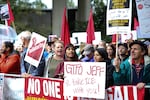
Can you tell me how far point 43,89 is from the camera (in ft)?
27.3

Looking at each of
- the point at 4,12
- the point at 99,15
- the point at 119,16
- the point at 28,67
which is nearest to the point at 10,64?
the point at 28,67

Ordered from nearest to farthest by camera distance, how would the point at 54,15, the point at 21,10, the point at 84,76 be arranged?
the point at 84,76 → the point at 54,15 → the point at 21,10

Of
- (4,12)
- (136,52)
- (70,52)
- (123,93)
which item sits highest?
(4,12)

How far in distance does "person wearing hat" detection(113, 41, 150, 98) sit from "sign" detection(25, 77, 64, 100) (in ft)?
3.36

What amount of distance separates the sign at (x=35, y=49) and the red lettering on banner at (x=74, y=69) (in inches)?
48.2

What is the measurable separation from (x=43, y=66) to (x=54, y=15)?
24.8m

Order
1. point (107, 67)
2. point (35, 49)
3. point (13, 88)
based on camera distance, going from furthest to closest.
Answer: point (13, 88), point (35, 49), point (107, 67)

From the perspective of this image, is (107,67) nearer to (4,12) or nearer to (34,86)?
(34,86)

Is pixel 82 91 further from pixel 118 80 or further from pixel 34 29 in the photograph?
pixel 34 29

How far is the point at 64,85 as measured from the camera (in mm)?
7758

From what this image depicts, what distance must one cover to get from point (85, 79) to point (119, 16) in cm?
127

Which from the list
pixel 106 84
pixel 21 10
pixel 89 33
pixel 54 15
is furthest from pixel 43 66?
pixel 21 10

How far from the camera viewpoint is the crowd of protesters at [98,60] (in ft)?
24.5

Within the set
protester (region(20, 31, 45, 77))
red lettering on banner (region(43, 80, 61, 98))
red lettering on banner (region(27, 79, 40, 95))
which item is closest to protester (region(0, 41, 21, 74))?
protester (region(20, 31, 45, 77))
